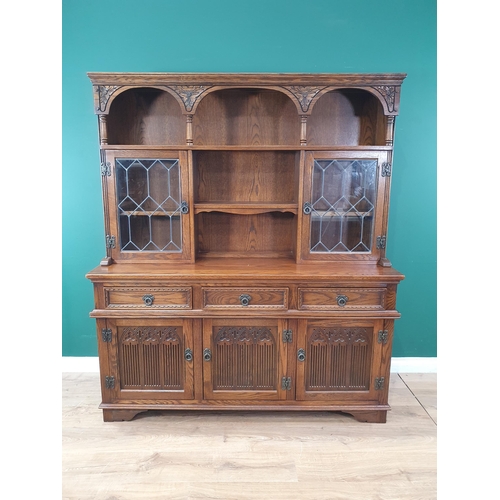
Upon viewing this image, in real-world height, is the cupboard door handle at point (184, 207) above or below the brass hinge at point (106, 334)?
above

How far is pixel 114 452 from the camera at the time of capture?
1.81m

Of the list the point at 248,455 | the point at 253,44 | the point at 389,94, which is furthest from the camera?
the point at 253,44

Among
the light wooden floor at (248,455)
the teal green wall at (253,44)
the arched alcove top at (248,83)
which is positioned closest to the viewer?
the light wooden floor at (248,455)

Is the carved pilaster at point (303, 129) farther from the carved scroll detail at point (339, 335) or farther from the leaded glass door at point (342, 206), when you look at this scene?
the carved scroll detail at point (339, 335)

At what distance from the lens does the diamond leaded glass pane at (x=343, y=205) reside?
2.00m

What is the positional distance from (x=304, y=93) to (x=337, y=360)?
142 centimetres

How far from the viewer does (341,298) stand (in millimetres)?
1908

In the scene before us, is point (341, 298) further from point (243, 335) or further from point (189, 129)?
point (189, 129)

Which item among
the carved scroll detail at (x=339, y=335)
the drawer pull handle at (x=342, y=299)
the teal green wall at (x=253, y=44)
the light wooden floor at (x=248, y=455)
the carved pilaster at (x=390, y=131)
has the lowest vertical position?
the light wooden floor at (x=248, y=455)

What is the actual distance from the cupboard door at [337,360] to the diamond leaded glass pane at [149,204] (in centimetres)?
88

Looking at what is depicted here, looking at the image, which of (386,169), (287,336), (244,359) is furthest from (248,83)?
(244,359)

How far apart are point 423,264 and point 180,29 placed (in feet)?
6.80

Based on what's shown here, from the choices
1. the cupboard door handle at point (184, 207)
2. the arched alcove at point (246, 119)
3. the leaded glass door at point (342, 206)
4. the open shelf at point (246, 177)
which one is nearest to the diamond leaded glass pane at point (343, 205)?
the leaded glass door at point (342, 206)

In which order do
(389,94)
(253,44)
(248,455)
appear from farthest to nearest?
(253,44), (389,94), (248,455)
